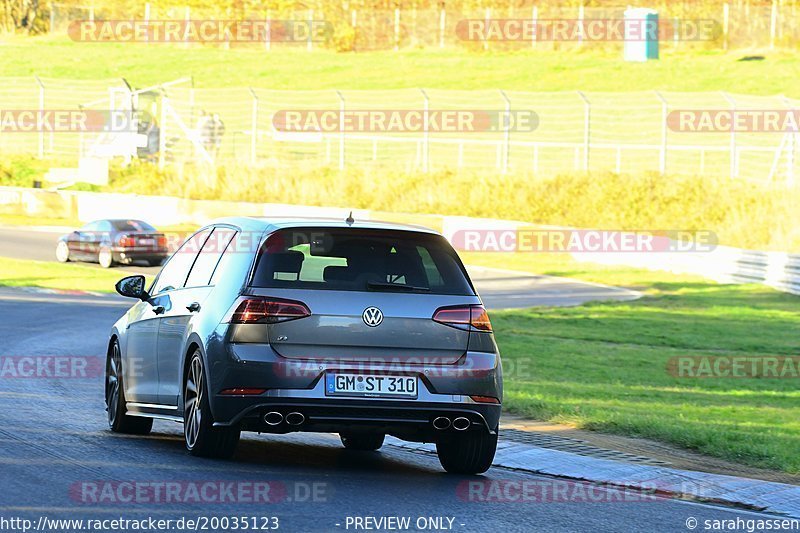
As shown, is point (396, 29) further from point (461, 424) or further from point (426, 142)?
point (461, 424)

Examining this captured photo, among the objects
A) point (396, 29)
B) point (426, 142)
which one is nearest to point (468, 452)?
point (426, 142)

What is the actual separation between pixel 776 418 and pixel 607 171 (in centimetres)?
2650

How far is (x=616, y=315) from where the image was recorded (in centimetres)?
2447

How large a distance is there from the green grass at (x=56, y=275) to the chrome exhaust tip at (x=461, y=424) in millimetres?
19166

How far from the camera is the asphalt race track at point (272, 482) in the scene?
7516 mm

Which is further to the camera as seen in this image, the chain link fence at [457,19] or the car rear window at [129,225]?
the chain link fence at [457,19]

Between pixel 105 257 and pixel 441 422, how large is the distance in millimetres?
24508

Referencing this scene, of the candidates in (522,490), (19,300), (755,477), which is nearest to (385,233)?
(522,490)

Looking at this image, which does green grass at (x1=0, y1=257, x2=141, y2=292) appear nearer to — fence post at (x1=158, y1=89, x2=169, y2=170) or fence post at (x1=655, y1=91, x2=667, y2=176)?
fence post at (x1=158, y1=89, x2=169, y2=170)

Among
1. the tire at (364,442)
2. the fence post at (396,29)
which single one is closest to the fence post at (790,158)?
the tire at (364,442)

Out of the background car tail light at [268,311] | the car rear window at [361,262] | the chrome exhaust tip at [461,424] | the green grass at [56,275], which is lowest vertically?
the green grass at [56,275]

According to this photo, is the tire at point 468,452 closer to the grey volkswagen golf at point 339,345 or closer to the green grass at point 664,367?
the grey volkswagen golf at point 339,345

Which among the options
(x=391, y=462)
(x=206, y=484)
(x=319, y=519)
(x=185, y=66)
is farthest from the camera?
(x=185, y=66)

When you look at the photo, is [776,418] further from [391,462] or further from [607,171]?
[607,171]
